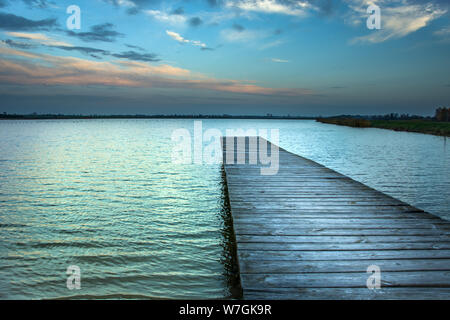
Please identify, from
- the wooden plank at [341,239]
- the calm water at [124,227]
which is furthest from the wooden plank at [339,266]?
the calm water at [124,227]

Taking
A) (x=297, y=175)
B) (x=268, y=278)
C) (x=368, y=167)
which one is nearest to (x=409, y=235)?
(x=268, y=278)

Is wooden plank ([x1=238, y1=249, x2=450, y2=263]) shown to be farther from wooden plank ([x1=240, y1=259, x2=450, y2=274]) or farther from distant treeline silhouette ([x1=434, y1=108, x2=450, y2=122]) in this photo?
distant treeline silhouette ([x1=434, y1=108, x2=450, y2=122])

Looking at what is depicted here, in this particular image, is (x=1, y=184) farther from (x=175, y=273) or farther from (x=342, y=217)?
(x=342, y=217)

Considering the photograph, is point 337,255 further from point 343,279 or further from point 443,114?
point 443,114

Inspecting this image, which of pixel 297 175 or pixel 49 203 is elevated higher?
pixel 297 175

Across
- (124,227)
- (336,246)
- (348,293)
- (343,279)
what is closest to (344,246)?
(336,246)

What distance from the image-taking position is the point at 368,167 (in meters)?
13.4

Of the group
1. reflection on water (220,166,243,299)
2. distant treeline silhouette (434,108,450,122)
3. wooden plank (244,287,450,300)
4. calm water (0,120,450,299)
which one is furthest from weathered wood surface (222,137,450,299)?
distant treeline silhouette (434,108,450,122)

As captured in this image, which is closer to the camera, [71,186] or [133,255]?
[133,255]

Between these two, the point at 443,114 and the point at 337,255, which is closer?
the point at 337,255

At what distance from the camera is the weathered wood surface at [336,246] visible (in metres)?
2.62

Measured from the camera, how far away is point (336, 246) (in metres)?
3.47

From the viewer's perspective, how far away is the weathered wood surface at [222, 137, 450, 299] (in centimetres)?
262

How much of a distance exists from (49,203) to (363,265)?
23.0 ft
